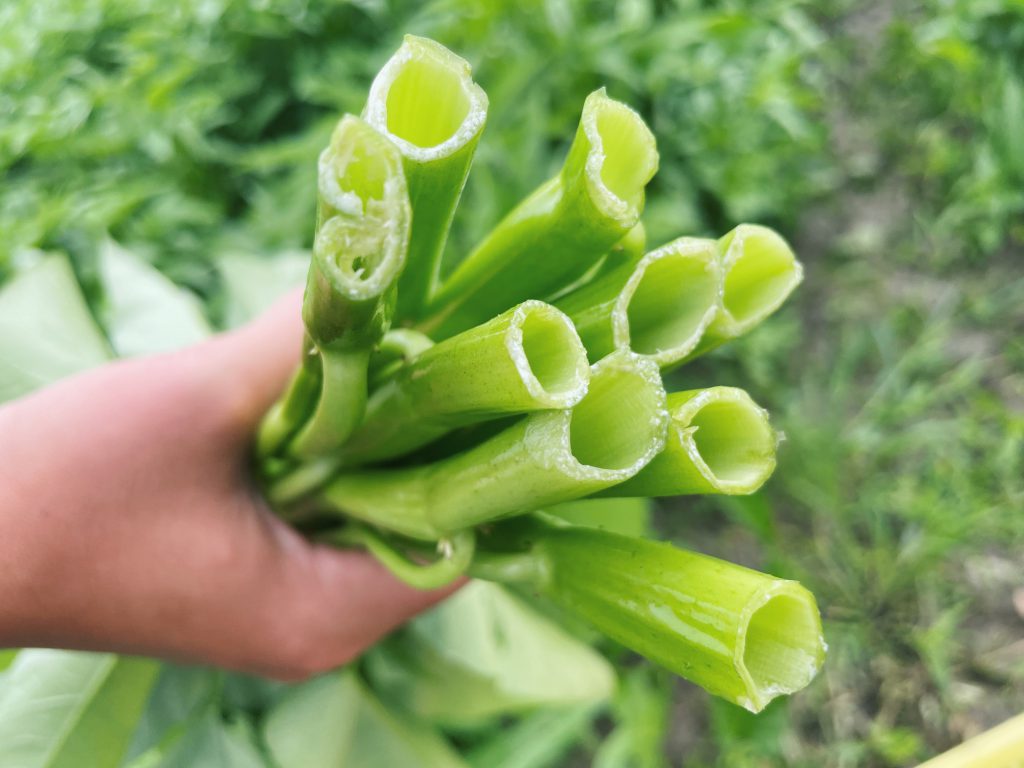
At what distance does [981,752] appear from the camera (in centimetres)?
79

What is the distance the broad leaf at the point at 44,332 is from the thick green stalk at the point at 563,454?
472mm

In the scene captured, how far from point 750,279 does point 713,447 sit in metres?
0.10

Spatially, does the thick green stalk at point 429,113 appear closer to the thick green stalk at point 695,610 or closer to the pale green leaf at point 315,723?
the thick green stalk at point 695,610

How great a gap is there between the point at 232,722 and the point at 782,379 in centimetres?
104

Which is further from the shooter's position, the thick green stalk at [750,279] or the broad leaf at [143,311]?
the broad leaf at [143,311]

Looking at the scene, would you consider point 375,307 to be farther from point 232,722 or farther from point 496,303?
point 232,722

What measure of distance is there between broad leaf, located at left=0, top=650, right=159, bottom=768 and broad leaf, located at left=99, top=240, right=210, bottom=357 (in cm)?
32

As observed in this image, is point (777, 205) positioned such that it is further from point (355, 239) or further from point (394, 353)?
point (355, 239)

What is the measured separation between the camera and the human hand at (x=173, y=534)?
47 cm

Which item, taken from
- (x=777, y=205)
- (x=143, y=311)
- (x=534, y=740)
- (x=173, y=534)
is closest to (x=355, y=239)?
(x=173, y=534)

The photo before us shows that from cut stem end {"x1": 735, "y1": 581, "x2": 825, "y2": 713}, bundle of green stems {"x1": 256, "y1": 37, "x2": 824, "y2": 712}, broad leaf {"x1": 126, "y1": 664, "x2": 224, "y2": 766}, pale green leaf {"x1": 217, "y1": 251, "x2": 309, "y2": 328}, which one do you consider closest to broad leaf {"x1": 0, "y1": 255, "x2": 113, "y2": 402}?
pale green leaf {"x1": 217, "y1": 251, "x2": 309, "y2": 328}

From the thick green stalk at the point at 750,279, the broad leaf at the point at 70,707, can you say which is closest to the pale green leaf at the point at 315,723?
the broad leaf at the point at 70,707

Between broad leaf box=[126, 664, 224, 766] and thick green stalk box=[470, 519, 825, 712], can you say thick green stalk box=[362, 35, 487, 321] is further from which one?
broad leaf box=[126, 664, 224, 766]

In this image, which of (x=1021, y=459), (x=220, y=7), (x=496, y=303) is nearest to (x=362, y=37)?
(x=220, y=7)
